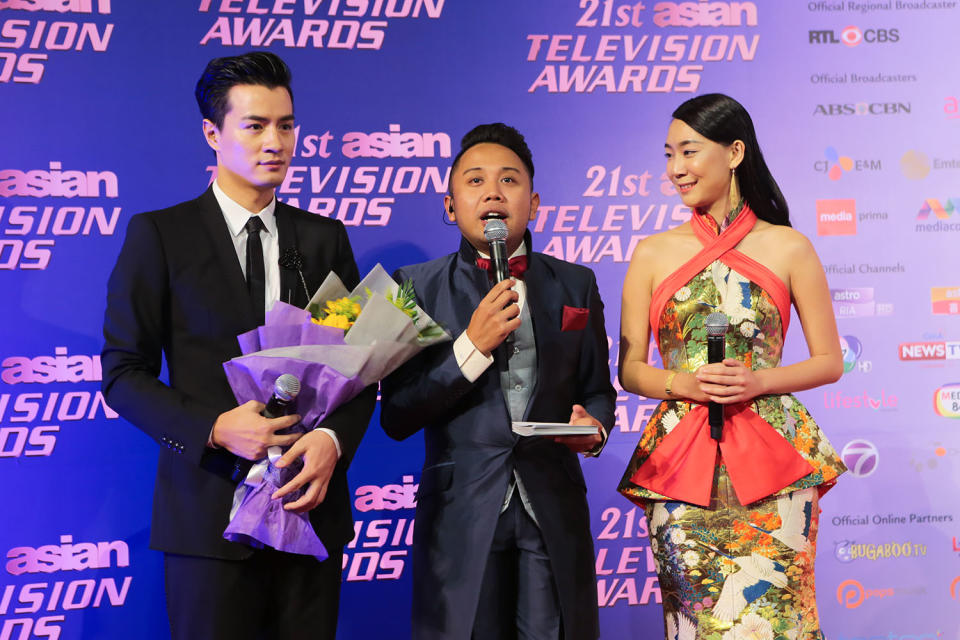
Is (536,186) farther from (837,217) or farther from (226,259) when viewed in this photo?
(226,259)

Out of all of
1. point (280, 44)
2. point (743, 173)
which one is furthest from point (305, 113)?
point (743, 173)

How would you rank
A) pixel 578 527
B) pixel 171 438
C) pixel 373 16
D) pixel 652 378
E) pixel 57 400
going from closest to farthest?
pixel 171 438, pixel 578 527, pixel 652 378, pixel 57 400, pixel 373 16

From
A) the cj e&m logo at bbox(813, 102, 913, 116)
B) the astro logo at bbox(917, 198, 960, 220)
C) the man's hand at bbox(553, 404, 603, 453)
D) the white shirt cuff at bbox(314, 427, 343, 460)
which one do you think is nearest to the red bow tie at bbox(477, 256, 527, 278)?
the man's hand at bbox(553, 404, 603, 453)

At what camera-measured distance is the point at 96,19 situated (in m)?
3.59

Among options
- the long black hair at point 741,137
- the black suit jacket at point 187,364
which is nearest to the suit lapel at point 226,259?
the black suit jacket at point 187,364

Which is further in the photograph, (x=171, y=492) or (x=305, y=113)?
(x=305, y=113)

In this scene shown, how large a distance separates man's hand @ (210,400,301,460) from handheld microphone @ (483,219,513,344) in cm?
58

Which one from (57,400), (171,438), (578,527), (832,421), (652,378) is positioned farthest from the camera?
(832,421)

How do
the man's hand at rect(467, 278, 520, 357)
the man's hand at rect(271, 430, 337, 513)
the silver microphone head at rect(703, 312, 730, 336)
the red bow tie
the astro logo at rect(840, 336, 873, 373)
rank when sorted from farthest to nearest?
the astro logo at rect(840, 336, 873, 373) → the red bow tie → the silver microphone head at rect(703, 312, 730, 336) → the man's hand at rect(467, 278, 520, 357) → the man's hand at rect(271, 430, 337, 513)

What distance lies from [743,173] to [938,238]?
1958 millimetres

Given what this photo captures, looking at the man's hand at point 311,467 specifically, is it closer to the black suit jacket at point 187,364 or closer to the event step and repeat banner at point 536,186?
the black suit jacket at point 187,364

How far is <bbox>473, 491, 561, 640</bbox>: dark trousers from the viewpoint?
2199 mm

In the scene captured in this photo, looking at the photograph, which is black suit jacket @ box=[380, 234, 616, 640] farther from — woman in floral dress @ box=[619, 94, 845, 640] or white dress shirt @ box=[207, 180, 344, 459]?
white dress shirt @ box=[207, 180, 344, 459]

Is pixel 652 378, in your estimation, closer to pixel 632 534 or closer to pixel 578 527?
pixel 578 527
